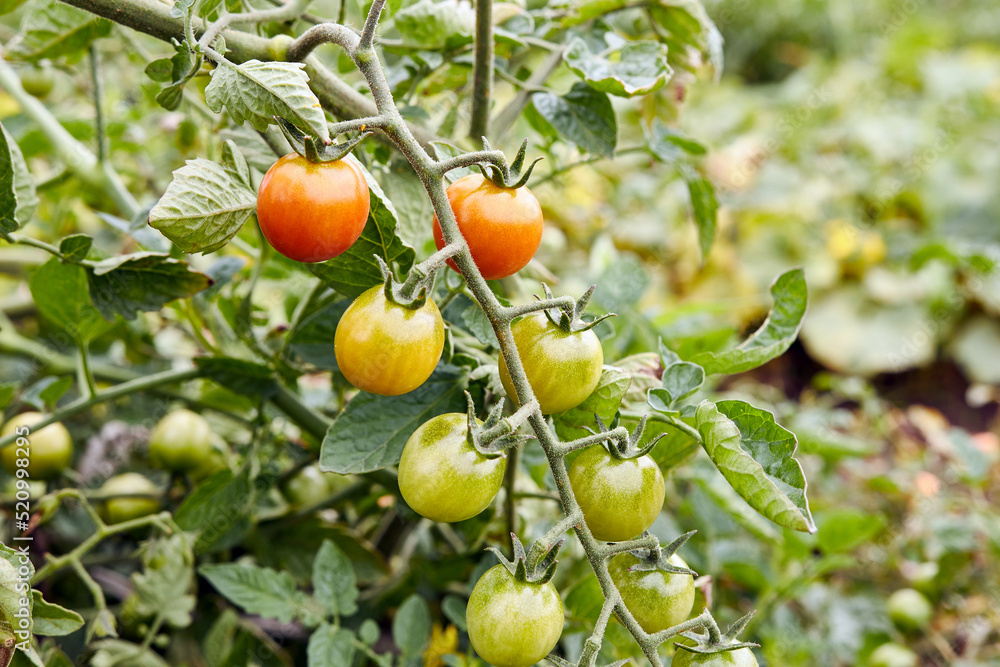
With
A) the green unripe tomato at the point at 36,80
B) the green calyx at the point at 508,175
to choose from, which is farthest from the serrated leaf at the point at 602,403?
the green unripe tomato at the point at 36,80

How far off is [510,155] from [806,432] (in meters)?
0.73

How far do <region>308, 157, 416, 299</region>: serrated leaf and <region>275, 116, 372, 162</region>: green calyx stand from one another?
1.8 inches

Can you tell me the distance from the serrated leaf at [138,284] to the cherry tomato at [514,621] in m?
0.34

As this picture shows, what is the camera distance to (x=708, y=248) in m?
0.76

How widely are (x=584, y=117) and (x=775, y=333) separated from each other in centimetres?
25

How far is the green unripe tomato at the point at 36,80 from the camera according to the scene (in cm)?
81

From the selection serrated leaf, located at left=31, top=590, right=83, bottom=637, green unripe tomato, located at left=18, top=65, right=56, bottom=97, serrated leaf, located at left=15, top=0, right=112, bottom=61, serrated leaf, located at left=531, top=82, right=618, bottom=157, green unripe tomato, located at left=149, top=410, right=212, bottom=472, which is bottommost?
green unripe tomato, located at left=149, top=410, right=212, bottom=472

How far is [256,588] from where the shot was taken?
0.63 metres

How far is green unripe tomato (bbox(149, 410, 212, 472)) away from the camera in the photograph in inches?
29.3

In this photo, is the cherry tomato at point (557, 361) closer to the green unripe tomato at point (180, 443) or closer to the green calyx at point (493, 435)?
the green calyx at point (493, 435)

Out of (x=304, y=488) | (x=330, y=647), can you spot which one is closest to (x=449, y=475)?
(x=330, y=647)

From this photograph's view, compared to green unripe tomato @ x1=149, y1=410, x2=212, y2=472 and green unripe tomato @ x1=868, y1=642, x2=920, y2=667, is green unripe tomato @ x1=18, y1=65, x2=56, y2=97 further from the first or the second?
green unripe tomato @ x1=868, y1=642, x2=920, y2=667

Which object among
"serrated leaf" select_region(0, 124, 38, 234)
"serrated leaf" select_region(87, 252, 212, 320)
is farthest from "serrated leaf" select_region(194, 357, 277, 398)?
"serrated leaf" select_region(0, 124, 38, 234)

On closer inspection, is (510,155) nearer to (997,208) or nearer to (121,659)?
(121,659)
